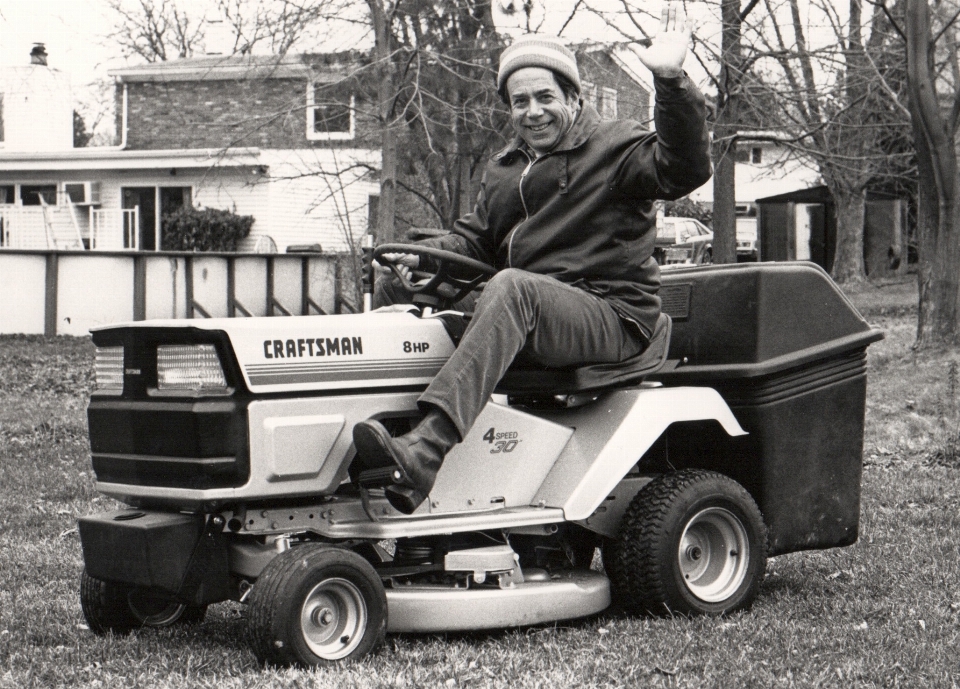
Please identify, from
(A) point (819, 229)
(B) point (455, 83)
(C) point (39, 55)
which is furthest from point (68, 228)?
(B) point (455, 83)

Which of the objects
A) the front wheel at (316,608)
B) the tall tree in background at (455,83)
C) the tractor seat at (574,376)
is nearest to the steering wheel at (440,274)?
the tractor seat at (574,376)

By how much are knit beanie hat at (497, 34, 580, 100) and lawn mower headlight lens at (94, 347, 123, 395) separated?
5.10 feet

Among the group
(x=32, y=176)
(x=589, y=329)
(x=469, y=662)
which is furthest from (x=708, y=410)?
(x=32, y=176)

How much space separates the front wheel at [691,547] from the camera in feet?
15.1

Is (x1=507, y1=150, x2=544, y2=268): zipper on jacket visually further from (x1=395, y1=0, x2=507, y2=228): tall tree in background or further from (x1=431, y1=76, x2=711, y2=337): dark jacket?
(x1=395, y1=0, x2=507, y2=228): tall tree in background

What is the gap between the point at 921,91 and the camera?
12.2 meters

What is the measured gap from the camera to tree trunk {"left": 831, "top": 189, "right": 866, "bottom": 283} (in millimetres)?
28406

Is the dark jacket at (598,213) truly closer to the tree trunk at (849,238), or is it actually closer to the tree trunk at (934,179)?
the tree trunk at (934,179)

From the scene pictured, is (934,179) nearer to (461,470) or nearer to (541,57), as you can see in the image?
(541,57)

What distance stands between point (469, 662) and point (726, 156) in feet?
31.1

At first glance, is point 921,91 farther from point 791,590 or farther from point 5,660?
point 5,660

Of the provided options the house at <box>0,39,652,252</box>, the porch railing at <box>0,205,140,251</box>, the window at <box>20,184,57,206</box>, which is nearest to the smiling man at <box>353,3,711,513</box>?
the house at <box>0,39,652,252</box>

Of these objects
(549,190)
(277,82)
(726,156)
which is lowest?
(549,190)

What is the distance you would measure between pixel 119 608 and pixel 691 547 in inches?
74.7
